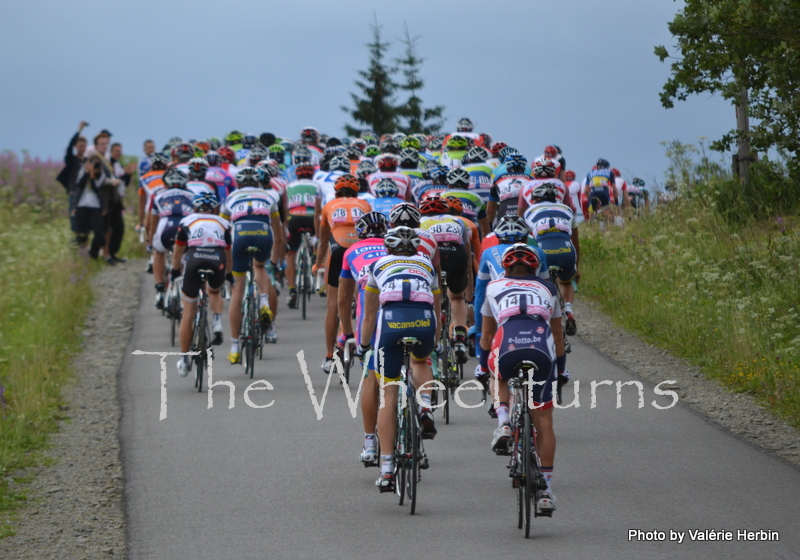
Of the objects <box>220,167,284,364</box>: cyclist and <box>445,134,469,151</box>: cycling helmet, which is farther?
<box>445,134,469,151</box>: cycling helmet

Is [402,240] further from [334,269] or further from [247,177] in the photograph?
[247,177]

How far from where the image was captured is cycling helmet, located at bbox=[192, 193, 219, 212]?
14.5 meters

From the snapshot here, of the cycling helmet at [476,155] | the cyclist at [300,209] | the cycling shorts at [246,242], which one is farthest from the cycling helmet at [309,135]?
the cycling shorts at [246,242]

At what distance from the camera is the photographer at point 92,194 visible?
26016mm

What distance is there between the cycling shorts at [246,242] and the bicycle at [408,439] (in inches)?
255

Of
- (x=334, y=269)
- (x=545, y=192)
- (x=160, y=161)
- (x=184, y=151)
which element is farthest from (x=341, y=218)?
(x=184, y=151)

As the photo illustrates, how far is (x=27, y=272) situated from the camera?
79.2 ft

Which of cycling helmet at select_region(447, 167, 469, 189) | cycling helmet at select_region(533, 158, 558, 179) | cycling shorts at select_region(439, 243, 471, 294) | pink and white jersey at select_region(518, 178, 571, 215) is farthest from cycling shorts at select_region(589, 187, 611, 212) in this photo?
cycling shorts at select_region(439, 243, 471, 294)

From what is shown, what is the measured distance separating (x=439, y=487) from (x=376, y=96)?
46.4 metres

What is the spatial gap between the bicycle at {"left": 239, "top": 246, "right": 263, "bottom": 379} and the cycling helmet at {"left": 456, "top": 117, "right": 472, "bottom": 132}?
464 inches

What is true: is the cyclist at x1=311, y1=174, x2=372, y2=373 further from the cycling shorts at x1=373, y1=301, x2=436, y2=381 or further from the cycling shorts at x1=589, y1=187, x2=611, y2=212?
the cycling shorts at x1=589, y1=187, x2=611, y2=212

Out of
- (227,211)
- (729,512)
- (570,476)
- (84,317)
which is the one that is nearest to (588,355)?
(227,211)

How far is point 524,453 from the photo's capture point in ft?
26.5

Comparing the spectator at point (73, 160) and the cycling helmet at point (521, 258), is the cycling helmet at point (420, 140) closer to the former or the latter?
the spectator at point (73, 160)
